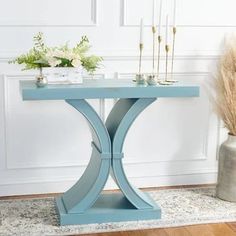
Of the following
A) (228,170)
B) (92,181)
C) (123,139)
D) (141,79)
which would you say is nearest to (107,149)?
(123,139)

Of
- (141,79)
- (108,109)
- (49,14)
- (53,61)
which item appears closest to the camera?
(53,61)

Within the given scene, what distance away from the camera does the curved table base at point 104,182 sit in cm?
280

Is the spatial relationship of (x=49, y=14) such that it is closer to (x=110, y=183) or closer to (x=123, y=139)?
(x=123, y=139)

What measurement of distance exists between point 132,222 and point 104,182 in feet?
0.97

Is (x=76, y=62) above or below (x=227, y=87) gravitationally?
above

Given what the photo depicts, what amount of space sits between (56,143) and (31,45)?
680 mm

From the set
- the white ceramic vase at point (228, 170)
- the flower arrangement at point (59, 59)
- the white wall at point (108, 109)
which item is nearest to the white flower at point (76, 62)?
the flower arrangement at point (59, 59)

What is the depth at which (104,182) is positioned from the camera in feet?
9.30

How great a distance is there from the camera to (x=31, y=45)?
3.17 meters

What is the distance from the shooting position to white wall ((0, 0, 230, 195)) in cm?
318

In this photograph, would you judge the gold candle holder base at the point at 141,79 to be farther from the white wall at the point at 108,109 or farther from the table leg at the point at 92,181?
the white wall at the point at 108,109

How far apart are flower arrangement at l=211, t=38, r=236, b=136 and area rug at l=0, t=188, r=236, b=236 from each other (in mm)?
513

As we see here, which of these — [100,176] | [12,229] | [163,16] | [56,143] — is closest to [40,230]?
[12,229]

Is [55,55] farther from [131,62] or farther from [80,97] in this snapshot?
[131,62]
